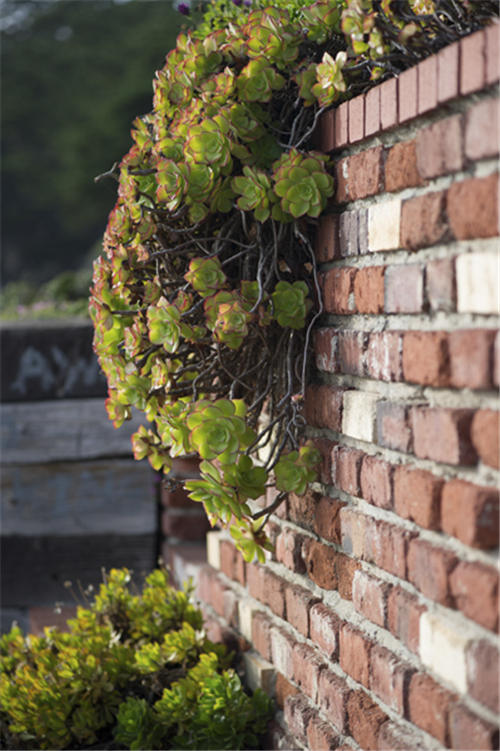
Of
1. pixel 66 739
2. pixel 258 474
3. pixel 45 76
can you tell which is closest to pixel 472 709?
pixel 258 474

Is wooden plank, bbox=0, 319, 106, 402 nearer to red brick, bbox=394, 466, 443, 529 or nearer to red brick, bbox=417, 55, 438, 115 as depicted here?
red brick, bbox=394, 466, 443, 529

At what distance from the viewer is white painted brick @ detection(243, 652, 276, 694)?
6.57 feet

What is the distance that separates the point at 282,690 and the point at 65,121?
24432mm

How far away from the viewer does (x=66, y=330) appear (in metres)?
3.33

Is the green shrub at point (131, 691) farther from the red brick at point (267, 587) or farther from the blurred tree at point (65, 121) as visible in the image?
the blurred tree at point (65, 121)

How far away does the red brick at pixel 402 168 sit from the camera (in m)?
1.35

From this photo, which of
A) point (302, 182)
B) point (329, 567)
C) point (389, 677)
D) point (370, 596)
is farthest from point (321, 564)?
point (302, 182)

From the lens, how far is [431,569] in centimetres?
126

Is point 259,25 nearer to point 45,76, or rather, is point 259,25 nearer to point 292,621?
point 292,621

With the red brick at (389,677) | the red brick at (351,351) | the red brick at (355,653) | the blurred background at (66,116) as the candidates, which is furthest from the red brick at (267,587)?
the blurred background at (66,116)

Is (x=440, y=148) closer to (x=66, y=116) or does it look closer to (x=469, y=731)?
(x=469, y=731)

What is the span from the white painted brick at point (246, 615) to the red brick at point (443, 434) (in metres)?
1.01

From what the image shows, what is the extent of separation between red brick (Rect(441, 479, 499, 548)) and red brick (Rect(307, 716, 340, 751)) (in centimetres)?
66

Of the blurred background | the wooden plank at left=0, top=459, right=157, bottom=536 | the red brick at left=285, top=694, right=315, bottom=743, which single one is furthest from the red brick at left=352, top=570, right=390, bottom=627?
the blurred background
